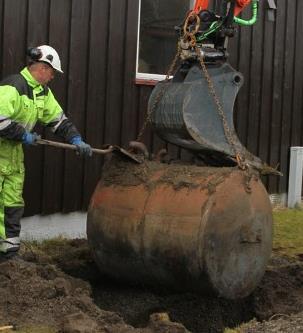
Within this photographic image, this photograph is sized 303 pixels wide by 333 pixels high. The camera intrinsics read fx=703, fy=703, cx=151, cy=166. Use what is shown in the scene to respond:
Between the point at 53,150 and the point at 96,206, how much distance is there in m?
2.03

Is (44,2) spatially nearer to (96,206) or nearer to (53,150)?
(53,150)

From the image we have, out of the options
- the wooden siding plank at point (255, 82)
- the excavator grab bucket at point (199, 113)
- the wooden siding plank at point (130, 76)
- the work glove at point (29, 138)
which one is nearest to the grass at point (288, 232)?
the wooden siding plank at point (255, 82)

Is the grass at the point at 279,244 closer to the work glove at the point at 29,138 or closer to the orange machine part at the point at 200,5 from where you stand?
the work glove at the point at 29,138

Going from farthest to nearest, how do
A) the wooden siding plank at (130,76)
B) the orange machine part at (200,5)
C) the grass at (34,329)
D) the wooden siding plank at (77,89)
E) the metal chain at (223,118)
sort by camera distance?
1. the wooden siding plank at (130,76)
2. the wooden siding plank at (77,89)
3. the orange machine part at (200,5)
4. the metal chain at (223,118)
5. the grass at (34,329)

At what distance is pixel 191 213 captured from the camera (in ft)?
17.1

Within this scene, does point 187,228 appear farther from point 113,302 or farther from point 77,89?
point 77,89

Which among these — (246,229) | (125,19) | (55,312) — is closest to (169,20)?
(125,19)

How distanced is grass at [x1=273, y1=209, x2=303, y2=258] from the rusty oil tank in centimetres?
249

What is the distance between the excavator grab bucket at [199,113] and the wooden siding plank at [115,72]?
2399mm

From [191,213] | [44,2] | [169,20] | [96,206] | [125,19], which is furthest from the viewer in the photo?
[169,20]

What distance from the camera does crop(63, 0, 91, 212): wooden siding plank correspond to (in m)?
7.80

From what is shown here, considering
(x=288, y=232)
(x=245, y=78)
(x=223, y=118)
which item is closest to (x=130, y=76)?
(x=245, y=78)

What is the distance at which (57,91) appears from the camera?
7695mm

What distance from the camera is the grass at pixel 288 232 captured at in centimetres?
809
